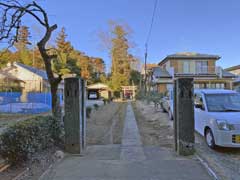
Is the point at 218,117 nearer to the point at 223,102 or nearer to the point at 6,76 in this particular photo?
the point at 223,102

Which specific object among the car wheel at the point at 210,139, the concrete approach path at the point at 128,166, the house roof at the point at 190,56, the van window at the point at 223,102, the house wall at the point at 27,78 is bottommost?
the concrete approach path at the point at 128,166

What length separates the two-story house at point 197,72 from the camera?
33.9 m

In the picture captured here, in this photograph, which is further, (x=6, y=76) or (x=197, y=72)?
(x=197, y=72)

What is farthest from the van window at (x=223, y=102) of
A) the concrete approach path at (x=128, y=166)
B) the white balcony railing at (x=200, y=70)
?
the white balcony railing at (x=200, y=70)

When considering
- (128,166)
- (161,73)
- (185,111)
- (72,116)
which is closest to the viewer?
(128,166)

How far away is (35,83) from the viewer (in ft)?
105

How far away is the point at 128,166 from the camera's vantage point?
531cm

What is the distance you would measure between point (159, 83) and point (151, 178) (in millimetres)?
30008

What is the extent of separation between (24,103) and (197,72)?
23495mm

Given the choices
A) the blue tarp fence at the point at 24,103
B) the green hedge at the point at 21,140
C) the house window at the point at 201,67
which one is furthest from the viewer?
the house window at the point at 201,67

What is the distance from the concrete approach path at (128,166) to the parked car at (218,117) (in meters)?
1.21

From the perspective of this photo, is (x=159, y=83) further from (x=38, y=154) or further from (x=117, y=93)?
(x=38, y=154)

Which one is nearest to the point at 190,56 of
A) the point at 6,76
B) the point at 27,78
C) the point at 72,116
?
the point at 27,78

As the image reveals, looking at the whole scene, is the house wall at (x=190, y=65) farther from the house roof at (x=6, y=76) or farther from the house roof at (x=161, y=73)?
the house roof at (x=6, y=76)
